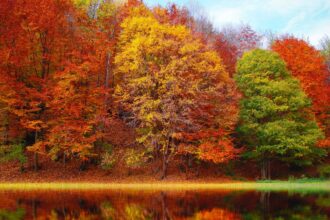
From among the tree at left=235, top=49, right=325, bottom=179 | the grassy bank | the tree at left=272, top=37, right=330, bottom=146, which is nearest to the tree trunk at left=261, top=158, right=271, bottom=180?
the tree at left=235, top=49, right=325, bottom=179

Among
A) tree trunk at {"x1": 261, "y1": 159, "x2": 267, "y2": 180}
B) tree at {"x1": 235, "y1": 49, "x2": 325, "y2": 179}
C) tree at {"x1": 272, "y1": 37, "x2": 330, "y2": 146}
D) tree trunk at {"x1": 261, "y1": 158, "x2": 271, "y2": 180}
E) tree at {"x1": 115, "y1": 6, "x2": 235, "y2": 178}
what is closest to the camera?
tree at {"x1": 115, "y1": 6, "x2": 235, "y2": 178}

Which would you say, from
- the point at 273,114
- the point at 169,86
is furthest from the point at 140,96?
the point at 273,114

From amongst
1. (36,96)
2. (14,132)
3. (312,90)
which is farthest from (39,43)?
(312,90)

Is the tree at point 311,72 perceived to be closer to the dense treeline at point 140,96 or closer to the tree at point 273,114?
the dense treeline at point 140,96

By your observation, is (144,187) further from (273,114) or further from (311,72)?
(311,72)

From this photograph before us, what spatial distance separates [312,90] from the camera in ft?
159

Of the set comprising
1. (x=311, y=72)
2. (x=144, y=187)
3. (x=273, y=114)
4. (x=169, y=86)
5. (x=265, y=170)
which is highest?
(x=311, y=72)

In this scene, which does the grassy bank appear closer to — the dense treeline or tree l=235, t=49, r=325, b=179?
the dense treeline

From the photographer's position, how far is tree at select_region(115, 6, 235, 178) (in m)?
38.4

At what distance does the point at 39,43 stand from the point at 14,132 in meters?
8.31

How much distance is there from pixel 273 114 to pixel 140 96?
13046mm

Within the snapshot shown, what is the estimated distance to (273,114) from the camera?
4297cm

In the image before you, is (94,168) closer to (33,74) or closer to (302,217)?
(33,74)

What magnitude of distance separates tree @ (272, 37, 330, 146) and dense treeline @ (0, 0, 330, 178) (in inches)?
140
